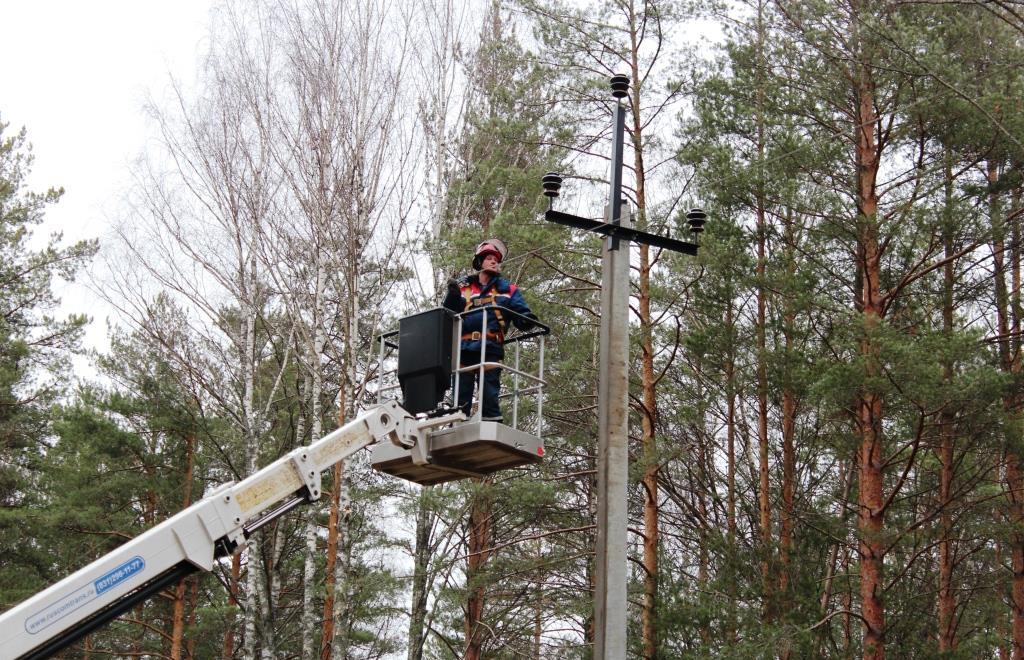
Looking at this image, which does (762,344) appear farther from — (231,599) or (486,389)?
(231,599)

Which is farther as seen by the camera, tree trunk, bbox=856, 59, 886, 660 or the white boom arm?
tree trunk, bbox=856, 59, 886, 660

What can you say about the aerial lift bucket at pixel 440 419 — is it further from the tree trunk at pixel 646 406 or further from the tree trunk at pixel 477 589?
the tree trunk at pixel 477 589

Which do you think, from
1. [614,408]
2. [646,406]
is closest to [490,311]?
[614,408]

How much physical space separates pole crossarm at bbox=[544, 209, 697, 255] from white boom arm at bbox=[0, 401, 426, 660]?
209 centimetres

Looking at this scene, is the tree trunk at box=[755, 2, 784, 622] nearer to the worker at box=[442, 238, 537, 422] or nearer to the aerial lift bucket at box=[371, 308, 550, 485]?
the worker at box=[442, 238, 537, 422]

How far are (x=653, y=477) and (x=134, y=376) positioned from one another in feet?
44.7

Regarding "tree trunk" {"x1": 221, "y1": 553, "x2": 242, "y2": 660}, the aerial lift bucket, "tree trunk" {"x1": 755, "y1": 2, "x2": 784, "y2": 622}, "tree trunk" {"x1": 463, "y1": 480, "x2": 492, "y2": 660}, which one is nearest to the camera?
the aerial lift bucket

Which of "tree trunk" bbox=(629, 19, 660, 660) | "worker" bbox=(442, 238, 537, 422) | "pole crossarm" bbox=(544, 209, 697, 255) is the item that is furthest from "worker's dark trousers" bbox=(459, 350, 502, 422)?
"tree trunk" bbox=(629, 19, 660, 660)

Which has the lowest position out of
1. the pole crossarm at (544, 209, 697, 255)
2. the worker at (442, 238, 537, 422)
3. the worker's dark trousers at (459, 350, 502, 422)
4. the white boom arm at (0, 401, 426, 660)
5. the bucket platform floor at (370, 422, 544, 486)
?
the white boom arm at (0, 401, 426, 660)

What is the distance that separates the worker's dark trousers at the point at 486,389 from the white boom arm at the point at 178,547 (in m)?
0.55

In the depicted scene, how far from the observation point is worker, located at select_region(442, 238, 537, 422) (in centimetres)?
867

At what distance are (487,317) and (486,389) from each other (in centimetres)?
58

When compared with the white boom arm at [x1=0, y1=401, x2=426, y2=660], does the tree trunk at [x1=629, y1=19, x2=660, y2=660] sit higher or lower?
higher

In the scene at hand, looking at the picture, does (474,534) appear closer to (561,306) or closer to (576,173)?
(561,306)
